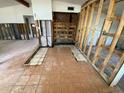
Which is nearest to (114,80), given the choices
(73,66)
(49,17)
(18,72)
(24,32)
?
(73,66)

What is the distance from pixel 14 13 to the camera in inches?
267

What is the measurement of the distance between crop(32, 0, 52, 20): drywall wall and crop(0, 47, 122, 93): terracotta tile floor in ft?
8.74

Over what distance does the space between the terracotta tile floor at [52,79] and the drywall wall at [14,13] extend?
4791 mm

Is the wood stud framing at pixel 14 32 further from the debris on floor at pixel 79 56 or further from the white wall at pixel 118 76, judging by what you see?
the white wall at pixel 118 76

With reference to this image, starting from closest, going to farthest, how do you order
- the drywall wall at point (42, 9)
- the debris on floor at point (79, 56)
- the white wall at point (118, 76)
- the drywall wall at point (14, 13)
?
the white wall at point (118, 76)
the debris on floor at point (79, 56)
the drywall wall at point (42, 9)
the drywall wall at point (14, 13)

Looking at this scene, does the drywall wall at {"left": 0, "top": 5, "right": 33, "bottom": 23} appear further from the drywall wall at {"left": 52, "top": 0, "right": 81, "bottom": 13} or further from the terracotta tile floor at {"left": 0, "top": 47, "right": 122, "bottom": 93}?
the terracotta tile floor at {"left": 0, "top": 47, "right": 122, "bottom": 93}

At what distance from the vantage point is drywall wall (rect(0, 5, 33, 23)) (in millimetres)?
6650

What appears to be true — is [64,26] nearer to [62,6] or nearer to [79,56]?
[62,6]

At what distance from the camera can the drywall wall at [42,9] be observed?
4.48 meters

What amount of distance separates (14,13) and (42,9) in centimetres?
337

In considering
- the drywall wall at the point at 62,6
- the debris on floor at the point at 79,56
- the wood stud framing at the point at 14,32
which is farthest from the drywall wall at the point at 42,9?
the wood stud framing at the point at 14,32

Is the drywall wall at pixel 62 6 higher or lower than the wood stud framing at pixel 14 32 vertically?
higher

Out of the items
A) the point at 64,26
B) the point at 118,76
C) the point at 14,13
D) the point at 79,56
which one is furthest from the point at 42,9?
the point at 118,76

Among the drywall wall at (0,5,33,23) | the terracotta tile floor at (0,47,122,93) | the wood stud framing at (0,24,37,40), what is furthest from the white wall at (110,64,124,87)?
the wood stud framing at (0,24,37,40)
